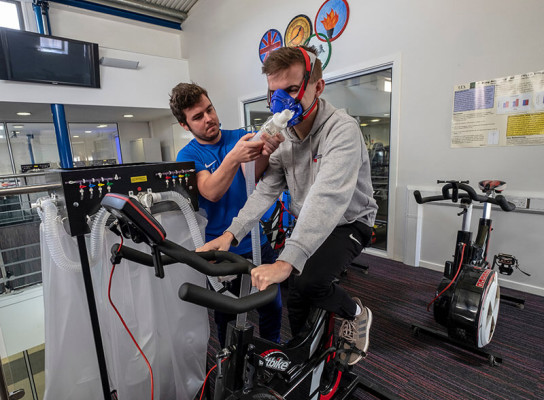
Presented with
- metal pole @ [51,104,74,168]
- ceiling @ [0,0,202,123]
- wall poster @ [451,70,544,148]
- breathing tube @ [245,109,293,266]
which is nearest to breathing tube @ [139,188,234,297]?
breathing tube @ [245,109,293,266]

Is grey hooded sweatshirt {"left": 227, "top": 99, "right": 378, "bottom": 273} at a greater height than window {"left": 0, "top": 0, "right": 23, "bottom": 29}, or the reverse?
window {"left": 0, "top": 0, "right": 23, "bottom": 29}

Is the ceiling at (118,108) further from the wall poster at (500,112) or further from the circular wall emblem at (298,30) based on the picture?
the wall poster at (500,112)

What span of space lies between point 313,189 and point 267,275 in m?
Result: 0.34

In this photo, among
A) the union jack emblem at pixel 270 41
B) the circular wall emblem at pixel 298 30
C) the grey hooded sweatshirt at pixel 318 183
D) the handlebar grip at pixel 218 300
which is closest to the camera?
the handlebar grip at pixel 218 300

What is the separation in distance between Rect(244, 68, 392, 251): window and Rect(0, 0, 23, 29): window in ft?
16.1

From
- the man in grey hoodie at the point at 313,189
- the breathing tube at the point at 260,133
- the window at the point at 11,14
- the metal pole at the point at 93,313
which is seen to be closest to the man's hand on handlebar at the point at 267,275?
the man in grey hoodie at the point at 313,189

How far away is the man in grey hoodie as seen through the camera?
34.5 inches

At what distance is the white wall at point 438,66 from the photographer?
7.61 feet

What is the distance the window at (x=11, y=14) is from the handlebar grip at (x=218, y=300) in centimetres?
674

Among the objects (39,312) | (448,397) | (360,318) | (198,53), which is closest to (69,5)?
(198,53)

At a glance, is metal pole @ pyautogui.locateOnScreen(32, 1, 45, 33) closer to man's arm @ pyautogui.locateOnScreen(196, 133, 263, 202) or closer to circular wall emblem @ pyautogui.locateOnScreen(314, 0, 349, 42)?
circular wall emblem @ pyautogui.locateOnScreen(314, 0, 349, 42)

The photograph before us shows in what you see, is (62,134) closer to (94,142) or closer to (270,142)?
(94,142)

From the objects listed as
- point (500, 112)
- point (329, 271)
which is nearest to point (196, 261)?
point (329, 271)

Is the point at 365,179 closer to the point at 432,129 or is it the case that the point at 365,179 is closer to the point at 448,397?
the point at 448,397
